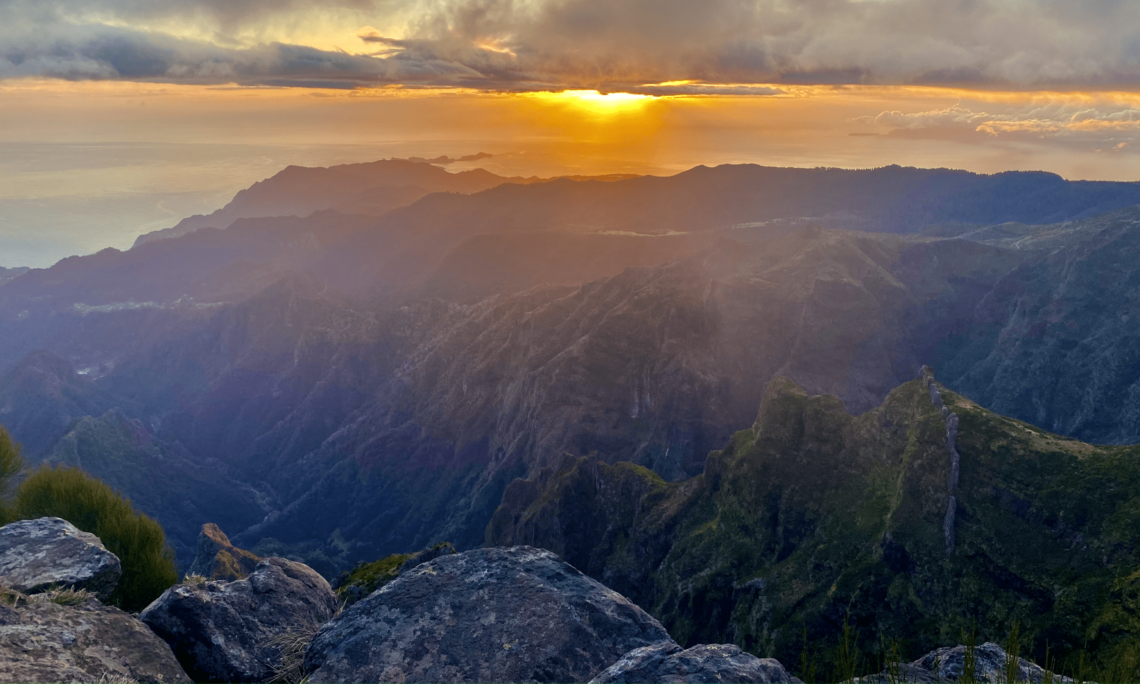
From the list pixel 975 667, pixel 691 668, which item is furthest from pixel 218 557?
pixel 975 667

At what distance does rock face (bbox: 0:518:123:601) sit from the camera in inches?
674

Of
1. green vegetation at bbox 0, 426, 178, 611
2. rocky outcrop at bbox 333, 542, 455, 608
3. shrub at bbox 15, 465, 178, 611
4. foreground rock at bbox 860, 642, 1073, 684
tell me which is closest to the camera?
foreground rock at bbox 860, 642, 1073, 684

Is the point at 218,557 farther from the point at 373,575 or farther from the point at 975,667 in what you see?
the point at 975,667

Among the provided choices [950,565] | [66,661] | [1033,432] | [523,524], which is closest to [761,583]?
[950,565]

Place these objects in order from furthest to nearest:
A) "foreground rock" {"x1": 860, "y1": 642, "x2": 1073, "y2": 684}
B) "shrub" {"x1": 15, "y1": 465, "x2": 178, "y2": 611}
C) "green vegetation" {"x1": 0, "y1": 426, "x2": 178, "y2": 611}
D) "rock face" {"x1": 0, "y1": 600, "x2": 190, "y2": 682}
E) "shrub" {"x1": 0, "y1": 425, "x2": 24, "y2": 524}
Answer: "shrub" {"x1": 0, "y1": 425, "x2": 24, "y2": 524} → "green vegetation" {"x1": 0, "y1": 426, "x2": 178, "y2": 611} → "shrub" {"x1": 15, "y1": 465, "x2": 178, "y2": 611} → "foreground rock" {"x1": 860, "y1": 642, "x2": 1073, "y2": 684} → "rock face" {"x1": 0, "y1": 600, "x2": 190, "y2": 682}

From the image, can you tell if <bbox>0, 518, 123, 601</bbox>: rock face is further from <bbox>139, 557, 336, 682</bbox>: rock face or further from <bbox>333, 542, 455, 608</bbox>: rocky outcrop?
<bbox>333, 542, 455, 608</bbox>: rocky outcrop

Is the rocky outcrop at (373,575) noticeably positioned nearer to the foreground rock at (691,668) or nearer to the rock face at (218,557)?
the foreground rock at (691,668)

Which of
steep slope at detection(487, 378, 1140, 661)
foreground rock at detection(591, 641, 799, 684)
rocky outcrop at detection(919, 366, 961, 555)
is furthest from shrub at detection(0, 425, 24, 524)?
rocky outcrop at detection(919, 366, 961, 555)

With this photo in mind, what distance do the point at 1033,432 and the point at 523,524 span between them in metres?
116

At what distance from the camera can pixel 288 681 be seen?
16.2m

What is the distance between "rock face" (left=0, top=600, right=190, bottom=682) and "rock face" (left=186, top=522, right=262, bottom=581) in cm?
14135

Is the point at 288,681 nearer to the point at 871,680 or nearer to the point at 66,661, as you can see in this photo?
the point at 66,661

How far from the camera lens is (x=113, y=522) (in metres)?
33.0

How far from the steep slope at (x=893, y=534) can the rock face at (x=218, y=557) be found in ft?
269
